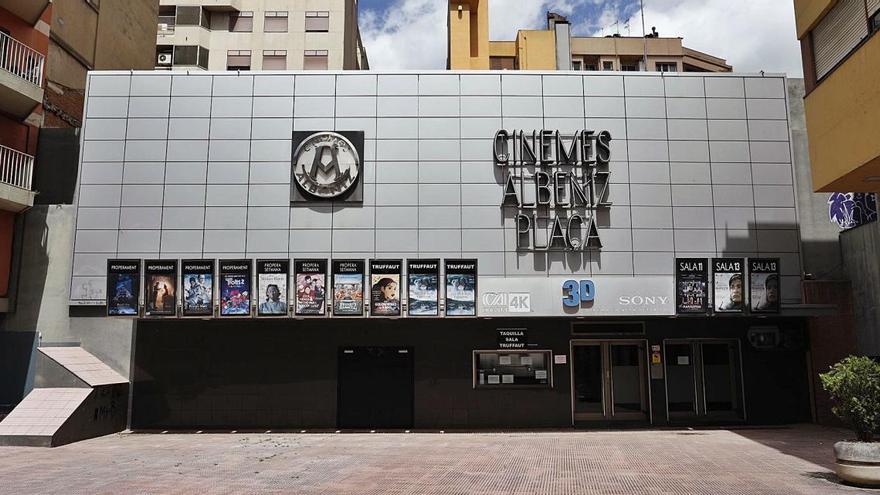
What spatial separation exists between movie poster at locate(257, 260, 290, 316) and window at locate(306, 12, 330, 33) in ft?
106

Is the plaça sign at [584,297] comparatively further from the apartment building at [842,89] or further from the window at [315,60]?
the window at [315,60]

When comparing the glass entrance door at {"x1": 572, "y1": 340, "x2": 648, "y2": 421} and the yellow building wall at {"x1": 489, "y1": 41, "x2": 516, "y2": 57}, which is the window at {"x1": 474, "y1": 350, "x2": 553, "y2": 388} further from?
the yellow building wall at {"x1": 489, "y1": 41, "x2": 516, "y2": 57}

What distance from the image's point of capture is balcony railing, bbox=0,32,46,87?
69.7 ft

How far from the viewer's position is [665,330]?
20969mm

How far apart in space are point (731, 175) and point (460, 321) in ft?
31.3

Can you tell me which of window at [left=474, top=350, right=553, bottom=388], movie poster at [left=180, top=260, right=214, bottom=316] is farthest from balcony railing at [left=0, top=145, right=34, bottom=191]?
window at [left=474, top=350, right=553, bottom=388]

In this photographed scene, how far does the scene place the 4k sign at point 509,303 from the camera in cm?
1922

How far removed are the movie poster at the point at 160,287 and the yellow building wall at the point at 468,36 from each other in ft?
99.6

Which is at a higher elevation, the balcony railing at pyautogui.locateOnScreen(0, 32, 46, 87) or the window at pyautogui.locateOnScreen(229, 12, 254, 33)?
the window at pyautogui.locateOnScreen(229, 12, 254, 33)

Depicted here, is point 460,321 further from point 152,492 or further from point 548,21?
point 548,21

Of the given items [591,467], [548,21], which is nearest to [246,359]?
[591,467]

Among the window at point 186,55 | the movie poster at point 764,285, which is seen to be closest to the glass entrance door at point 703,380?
the movie poster at point 764,285

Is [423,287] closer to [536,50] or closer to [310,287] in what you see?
[310,287]

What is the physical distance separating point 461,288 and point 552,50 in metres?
35.2
